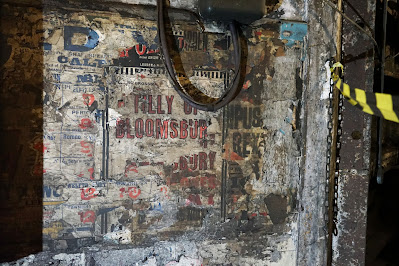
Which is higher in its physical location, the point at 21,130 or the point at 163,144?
the point at 21,130

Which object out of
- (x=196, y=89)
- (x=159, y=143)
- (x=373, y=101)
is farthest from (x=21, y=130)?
(x=373, y=101)

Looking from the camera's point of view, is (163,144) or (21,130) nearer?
(21,130)

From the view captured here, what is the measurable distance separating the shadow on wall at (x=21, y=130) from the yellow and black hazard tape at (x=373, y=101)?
2.32 meters

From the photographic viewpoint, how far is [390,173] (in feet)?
15.1

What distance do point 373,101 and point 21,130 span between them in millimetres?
2545

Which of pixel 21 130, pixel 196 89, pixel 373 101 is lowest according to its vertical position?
pixel 21 130

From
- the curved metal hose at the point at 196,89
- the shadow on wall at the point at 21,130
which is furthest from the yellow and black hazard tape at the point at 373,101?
the shadow on wall at the point at 21,130

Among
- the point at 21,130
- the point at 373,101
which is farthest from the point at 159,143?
the point at 373,101

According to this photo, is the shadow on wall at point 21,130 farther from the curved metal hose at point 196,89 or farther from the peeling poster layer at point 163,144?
the curved metal hose at point 196,89

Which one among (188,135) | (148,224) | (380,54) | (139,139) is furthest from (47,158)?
(380,54)

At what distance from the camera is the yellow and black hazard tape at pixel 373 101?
76.0 inches

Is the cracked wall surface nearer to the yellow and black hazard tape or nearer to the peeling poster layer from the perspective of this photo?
the peeling poster layer

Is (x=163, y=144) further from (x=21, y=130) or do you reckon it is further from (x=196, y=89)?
(x=21, y=130)

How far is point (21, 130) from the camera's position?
6.92 ft
